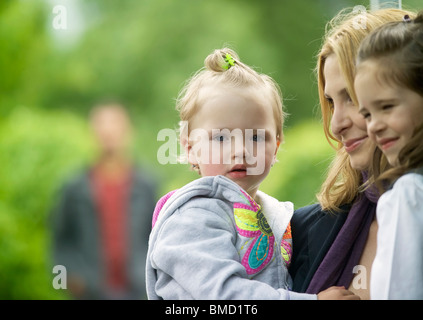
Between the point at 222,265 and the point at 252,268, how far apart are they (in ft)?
0.37

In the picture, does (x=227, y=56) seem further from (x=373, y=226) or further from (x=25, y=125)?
(x=25, y=125)

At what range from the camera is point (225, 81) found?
5.42ft

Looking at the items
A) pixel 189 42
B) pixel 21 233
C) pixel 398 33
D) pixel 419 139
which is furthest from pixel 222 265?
pixel 189 42

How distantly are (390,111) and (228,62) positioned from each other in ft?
1.81

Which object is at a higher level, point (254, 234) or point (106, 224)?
point (106, 224)

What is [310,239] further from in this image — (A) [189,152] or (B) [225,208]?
(A) [189,152]

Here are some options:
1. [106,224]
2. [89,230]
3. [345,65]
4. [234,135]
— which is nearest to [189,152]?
[234,135]

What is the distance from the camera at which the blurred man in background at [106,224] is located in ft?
15.6

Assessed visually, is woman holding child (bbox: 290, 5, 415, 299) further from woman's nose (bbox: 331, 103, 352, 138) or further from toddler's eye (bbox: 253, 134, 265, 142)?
toddler's eye (bbox: 253, 134, 265, 142)

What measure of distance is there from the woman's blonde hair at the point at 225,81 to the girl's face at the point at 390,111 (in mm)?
407

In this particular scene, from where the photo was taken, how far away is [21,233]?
642 cm

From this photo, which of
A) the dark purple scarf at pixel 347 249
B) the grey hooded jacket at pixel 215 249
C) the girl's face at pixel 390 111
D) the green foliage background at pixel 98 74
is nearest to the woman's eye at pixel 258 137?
the grey hooded jacket at pixel 215 249

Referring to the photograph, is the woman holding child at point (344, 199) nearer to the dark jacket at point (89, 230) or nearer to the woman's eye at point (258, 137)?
the woman's eye at point (258, 137)

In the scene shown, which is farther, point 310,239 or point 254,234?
point 310,239
